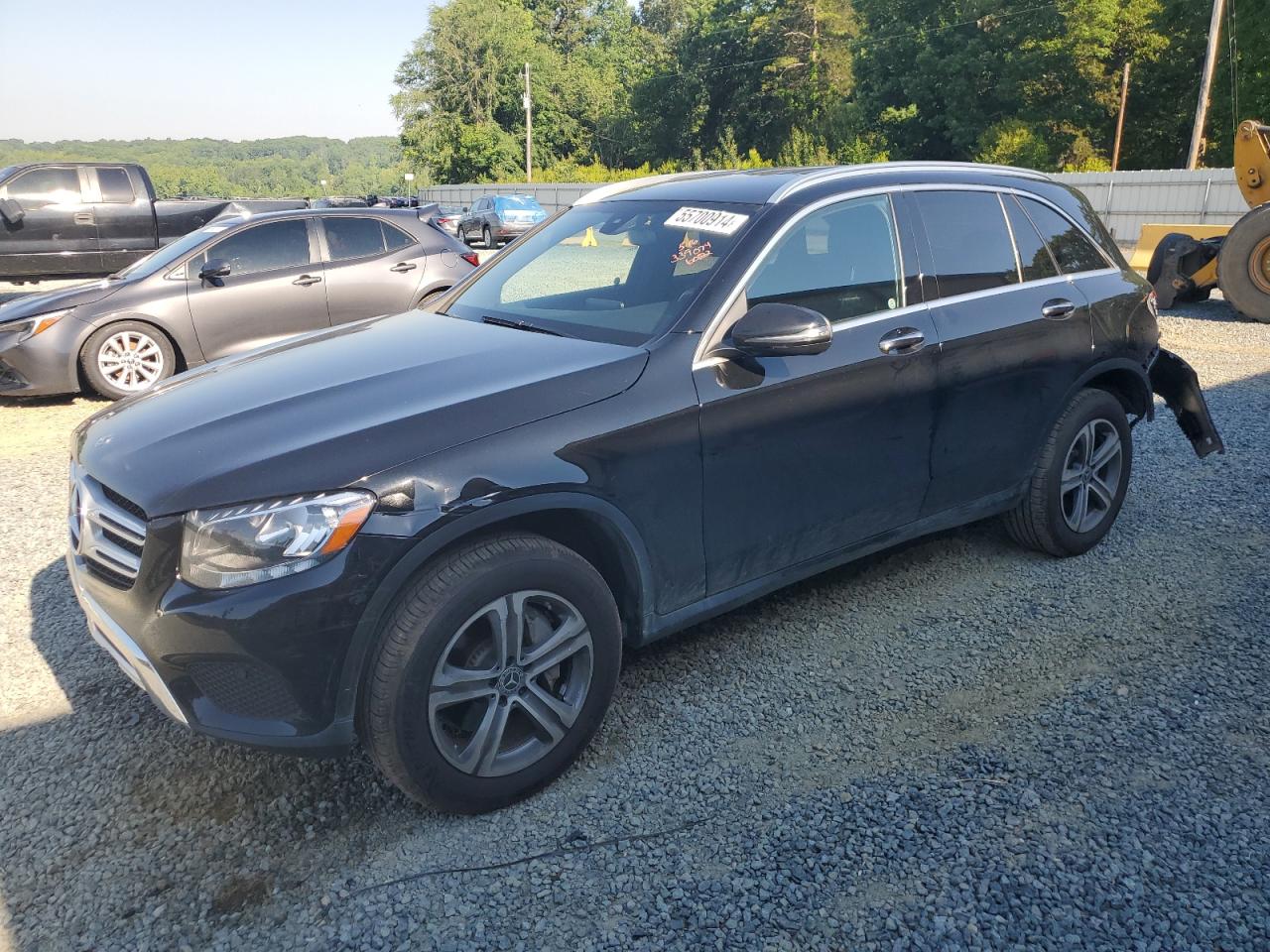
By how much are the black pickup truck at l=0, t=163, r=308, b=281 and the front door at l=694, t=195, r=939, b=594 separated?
11.7 meters

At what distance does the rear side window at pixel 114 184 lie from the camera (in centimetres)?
1383

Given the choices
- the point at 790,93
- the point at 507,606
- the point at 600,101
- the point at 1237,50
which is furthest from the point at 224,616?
the point at 600,101

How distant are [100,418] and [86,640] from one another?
1.20 metres

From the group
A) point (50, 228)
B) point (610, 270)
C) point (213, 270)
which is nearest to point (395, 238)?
point (213, 270)

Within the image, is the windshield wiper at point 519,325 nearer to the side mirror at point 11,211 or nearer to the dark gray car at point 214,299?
the dark gray car at point 214,299

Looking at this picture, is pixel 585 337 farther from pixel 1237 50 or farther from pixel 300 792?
pixel 1237 50

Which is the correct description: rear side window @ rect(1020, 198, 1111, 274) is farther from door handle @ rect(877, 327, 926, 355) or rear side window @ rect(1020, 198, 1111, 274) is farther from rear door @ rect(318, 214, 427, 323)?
rear door @ rect(318, 214, 427, 323)

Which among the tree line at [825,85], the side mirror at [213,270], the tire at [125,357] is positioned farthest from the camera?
the tree line at [825,85]

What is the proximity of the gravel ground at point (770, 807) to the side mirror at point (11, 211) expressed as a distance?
36.9 ft

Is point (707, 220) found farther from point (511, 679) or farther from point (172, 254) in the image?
point (172, 254)

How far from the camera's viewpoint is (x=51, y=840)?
2.79 m

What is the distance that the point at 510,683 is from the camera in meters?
2.83

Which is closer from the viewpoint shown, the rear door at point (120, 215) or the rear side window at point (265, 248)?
the rear side window at point (265, 248)

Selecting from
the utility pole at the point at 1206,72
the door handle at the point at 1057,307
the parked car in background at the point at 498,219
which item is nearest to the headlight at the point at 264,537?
the door handle at the point at 1057,307
